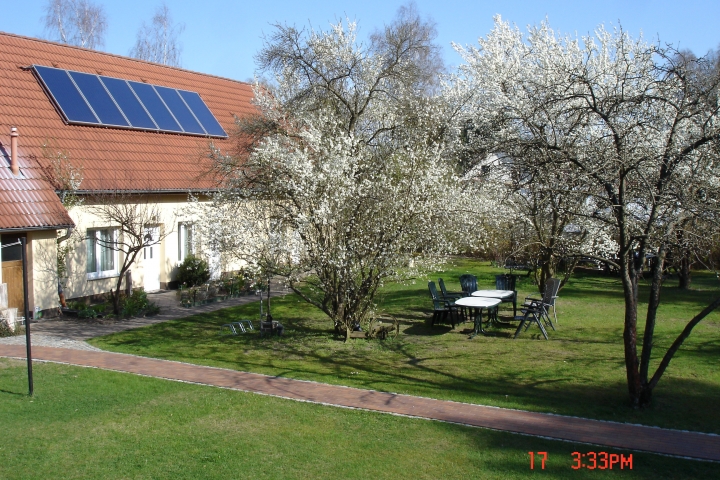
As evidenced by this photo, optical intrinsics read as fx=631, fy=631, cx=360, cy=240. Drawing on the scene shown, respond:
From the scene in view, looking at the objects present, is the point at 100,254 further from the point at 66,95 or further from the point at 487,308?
the point at 487,308

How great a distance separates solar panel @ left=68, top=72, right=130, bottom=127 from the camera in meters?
18.3

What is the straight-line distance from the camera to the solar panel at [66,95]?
17359 mm

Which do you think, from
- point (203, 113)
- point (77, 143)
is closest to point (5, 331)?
point (77, 143)

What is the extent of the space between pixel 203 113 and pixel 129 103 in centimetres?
294

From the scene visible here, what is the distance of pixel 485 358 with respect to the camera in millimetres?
11406

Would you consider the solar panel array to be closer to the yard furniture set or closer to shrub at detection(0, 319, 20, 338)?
shrub at detection(0, 319, 20, 338)

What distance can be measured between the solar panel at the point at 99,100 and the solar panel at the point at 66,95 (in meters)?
0.24

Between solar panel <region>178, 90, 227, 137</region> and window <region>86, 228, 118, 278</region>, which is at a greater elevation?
solar panel <region>178, 90, 227, 137</region>

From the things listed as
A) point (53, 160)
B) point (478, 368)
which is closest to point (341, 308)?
point (478, 368)

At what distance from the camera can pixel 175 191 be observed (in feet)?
59.8

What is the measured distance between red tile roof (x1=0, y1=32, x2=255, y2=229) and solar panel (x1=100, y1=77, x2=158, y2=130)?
381mm

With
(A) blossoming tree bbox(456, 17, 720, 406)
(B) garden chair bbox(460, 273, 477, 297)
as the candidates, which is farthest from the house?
(A) blossoming tree bbox(456, 17, 720, 406)

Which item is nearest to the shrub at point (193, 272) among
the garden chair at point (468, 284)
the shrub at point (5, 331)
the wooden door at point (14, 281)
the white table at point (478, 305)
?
the wooden door at point (14, 281)

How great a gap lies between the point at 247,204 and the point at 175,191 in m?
→ 5.65
